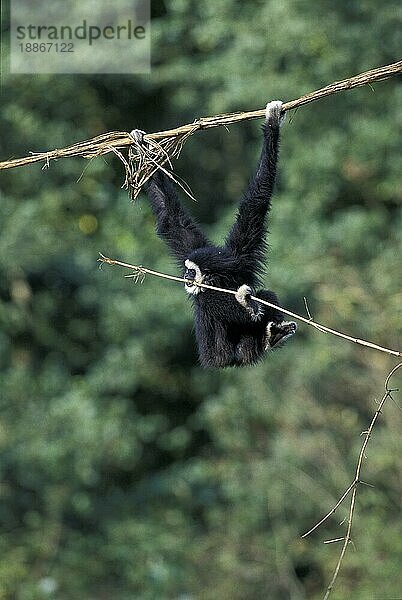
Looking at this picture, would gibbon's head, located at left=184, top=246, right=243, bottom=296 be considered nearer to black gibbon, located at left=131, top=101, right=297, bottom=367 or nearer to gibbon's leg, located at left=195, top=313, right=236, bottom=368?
black gibbon, located at left=131, top=101, right=297, bottom=367

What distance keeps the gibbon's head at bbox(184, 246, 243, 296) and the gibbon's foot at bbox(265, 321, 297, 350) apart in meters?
0.33

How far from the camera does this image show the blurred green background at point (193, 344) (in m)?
14.1

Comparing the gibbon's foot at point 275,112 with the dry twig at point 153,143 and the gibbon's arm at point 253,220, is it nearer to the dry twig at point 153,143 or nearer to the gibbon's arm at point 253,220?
the dry twig at point 153,143

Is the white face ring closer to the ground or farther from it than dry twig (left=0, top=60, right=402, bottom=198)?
closer to the ground

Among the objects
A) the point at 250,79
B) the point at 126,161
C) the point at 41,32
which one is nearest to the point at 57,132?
the point at 41,32

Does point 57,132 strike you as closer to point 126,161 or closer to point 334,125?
point 334,125

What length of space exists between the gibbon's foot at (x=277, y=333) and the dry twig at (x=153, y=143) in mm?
1073

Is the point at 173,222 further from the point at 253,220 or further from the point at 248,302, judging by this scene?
the point at 248,302

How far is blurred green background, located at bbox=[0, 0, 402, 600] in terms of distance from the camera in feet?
46.2

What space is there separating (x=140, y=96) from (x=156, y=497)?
6.10 meters

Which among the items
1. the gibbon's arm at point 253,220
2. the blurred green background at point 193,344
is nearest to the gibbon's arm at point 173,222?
the gibbon's arm at point 253,220

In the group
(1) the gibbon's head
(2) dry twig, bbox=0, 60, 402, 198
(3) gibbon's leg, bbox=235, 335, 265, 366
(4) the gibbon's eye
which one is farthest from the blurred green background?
(2) dry twig, bbox=0, 60, 402, 198

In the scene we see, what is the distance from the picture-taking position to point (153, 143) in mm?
5516

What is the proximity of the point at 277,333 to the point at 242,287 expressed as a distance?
490mm
